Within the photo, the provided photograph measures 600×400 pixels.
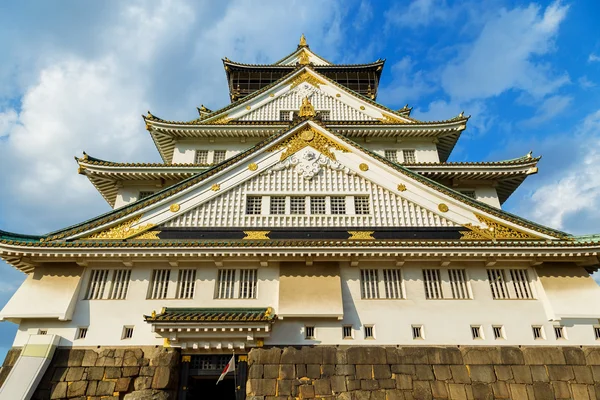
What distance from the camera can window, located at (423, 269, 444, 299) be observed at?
13.9 meters

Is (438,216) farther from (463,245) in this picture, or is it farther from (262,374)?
(262,374)

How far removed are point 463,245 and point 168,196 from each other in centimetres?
1236

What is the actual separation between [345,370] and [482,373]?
495 cm

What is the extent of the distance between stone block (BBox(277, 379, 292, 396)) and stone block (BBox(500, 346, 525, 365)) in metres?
7.82

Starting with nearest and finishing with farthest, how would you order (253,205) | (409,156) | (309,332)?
(309,332) → (253,205) → (409,156)

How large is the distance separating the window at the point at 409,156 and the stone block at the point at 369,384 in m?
13.7

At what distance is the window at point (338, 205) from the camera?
15.5 metres

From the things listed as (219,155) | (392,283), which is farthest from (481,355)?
(219,155)

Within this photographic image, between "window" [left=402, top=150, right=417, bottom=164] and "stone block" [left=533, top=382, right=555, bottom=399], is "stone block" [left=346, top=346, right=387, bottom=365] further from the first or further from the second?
"window" [left=402, top=150, right=417, bottom=164]

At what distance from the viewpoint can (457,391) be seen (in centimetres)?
1205

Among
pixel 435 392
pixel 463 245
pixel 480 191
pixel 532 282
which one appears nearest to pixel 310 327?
pixel 435 392

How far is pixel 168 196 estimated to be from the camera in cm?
1489

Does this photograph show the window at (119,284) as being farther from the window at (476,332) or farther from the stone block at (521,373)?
the stone block at (521,373)

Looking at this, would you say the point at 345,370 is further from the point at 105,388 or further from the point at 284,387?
the point at 105,388
